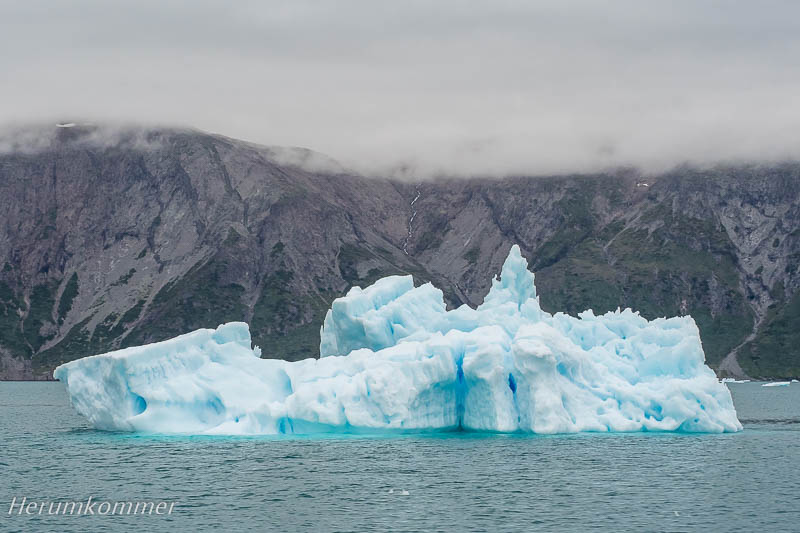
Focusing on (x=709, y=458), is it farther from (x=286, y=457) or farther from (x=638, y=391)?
(x=286, y=457)

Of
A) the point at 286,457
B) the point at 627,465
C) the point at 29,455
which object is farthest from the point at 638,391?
the point at 29,455

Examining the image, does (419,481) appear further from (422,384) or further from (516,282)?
(516,282)

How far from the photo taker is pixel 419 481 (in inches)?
1967

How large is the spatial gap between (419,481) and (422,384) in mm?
12388

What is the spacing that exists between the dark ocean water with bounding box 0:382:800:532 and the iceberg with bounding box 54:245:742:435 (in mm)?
1448

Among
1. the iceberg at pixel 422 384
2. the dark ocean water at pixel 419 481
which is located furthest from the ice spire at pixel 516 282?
the dark ocean water at pixel 419 481

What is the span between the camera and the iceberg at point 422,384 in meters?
62.2

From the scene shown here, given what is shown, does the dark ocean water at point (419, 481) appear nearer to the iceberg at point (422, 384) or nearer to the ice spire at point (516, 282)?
the iceberg at point (422, 384)

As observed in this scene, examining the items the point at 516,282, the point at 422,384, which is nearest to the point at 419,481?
the point at 422,384

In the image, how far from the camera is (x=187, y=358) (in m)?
65.4

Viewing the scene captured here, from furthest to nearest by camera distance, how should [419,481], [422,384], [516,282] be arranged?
1. [516,282]
2. [422,384]
3. [419,481]

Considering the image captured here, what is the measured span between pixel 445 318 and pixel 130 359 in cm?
2219

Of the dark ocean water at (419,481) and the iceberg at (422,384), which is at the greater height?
the iceberg at (422,384)

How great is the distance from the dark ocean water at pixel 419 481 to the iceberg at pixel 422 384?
1.45 metres
